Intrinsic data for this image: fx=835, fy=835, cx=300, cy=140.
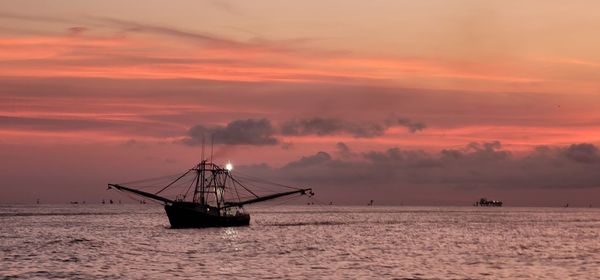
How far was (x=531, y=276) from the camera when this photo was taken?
205 feet

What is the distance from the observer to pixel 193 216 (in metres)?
133

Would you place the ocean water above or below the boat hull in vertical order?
below

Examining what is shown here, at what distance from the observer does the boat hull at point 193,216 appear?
13166 centimetres

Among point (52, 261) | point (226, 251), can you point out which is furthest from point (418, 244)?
point (52, 261)

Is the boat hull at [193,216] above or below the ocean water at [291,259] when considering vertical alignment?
above

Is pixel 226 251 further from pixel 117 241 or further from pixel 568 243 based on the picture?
pixel 568 243

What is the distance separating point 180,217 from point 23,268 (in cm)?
6598

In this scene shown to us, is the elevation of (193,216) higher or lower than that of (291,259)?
higher

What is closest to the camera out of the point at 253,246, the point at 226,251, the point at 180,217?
the point at 226,251

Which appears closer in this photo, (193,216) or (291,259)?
(291,259)

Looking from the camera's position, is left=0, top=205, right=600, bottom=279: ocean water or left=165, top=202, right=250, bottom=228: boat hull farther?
left=165, top=202, right=250, bottom=228: boat hull

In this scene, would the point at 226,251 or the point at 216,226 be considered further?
the point at 216,226

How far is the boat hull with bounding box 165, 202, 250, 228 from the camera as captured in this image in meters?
132

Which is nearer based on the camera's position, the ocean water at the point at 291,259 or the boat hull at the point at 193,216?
the ocean water at the point at 291,259
